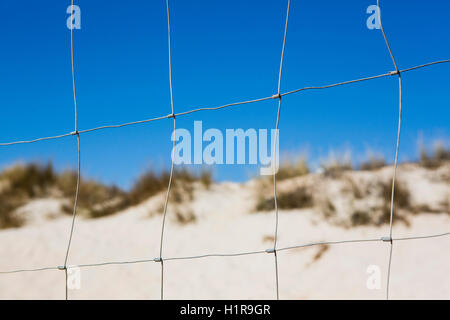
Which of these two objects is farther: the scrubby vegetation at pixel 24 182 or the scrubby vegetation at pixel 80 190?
the scrubby vegetation at pixel 24 182

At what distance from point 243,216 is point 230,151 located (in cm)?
257

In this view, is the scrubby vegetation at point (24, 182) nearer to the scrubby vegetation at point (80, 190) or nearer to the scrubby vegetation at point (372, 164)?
the scrubby vegetation at point (80, 190)

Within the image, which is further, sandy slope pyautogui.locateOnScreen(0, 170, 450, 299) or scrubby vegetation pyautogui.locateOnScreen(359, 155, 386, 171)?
scrubby vegetation pyautogui.locateOnScreen(359, 155, 386, 171)

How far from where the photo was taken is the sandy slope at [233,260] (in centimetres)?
360

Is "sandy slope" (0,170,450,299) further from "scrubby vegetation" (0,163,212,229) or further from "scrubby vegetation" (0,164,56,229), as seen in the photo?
"scrubby vegetation" (0,164,56,229)

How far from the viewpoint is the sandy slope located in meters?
3.60

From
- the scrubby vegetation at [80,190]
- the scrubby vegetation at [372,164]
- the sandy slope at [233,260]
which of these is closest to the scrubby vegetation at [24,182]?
the scrubby vegetation at [80,190]

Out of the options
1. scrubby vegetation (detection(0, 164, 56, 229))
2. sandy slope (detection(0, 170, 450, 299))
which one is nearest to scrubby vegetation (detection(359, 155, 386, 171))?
sandy slope (detection(0, 170, 450, 299))

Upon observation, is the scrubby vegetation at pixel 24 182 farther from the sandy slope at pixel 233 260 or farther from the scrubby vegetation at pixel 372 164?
the scrubby vegetation at pixel 372 164

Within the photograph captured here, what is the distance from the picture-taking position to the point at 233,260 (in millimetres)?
4297

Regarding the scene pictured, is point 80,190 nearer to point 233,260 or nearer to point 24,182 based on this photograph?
point 24,182

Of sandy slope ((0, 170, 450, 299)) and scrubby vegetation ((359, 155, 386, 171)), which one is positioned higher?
scrubby vegetation ((359, 155, 386, 171))

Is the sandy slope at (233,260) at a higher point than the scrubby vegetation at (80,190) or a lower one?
lower

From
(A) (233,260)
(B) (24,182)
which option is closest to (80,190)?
(B) (24,182)
